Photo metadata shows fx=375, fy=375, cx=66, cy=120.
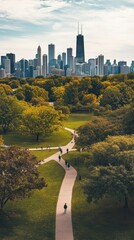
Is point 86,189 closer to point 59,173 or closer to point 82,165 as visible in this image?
point 59,173

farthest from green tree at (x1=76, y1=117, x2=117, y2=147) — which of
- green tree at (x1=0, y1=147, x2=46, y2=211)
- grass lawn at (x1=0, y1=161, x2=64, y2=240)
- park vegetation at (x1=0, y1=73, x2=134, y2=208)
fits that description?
green tree at (x1=0, y1=147, x2=46, y2=211)

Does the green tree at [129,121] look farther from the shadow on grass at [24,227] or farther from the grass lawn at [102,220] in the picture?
the shadow on grass at [24,227]

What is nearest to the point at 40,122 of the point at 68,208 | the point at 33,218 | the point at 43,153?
the point at 43,153

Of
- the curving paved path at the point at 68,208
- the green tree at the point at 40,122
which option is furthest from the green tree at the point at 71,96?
the curving paved path at the point at 68,208

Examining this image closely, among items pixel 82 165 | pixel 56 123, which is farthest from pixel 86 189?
pixel 56 123

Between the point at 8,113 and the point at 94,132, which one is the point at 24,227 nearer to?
the point at 94,132

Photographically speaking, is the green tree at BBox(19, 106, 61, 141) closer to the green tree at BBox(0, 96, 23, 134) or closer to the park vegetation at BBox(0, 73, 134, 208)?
the park vegetation at BBox(0, 73, 134, 208)

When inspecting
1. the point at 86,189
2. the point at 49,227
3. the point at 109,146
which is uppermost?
the point at 109,146
